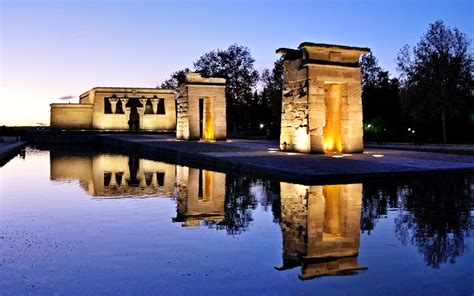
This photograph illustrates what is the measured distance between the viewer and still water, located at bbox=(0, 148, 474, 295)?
14.6 feet

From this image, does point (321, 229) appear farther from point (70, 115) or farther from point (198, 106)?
point (70, 115)

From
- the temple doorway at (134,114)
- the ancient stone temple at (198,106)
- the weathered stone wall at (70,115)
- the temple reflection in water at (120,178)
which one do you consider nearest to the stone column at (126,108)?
the temple doorway at (134,114)

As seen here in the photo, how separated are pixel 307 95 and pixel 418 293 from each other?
14767mm

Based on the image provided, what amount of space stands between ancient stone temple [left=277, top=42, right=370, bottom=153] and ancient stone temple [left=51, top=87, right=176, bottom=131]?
31641mm

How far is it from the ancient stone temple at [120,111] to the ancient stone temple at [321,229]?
135ft

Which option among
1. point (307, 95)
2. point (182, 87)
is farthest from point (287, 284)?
point (182, 87)

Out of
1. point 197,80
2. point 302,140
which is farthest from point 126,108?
point 302,140

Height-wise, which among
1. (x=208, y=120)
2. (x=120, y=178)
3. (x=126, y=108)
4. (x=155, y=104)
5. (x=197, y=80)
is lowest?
(x=120, y=178)

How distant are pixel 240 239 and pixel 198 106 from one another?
25.0 meters

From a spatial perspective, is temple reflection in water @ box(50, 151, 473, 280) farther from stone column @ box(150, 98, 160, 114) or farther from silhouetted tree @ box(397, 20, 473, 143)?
stone column @ box(150, 98, 160, 114)

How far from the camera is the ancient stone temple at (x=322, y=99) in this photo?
18562 millimetres

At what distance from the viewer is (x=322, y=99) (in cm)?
1866

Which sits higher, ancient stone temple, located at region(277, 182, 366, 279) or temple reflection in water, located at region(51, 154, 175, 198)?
temple reflection in water, located at region(51, 154, 175, 198)

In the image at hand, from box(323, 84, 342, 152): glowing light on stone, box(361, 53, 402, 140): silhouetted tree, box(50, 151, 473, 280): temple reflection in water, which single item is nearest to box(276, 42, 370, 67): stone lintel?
box(323, 84, 342, 152): glowing light on stone
